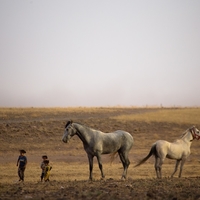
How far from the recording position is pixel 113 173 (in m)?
22.7

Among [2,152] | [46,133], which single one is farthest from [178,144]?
[46,133]

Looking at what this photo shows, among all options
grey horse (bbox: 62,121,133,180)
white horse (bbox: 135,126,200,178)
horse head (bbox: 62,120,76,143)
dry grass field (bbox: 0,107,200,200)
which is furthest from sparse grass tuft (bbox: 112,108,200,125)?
horse head (bbox: 62,120,76,143)

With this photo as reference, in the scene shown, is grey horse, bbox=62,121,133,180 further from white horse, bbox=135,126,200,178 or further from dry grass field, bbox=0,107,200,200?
white horse, bbox=135,126,200,178

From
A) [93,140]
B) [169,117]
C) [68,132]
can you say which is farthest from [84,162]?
[169,117]

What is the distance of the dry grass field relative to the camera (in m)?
11.4

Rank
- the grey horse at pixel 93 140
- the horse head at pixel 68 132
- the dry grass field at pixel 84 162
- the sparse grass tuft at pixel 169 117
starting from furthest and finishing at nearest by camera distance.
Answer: the sparse grass tuft at pixel 169 117, the grey horse at pixel 93 140, the horse head at pixel 68 132, the dry grass field at pixel 84 162

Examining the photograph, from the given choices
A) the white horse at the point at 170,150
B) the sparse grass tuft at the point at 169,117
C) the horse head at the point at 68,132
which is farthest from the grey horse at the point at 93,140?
the sparse grass tuft at the point at 169,117

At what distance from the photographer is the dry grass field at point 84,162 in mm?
11383

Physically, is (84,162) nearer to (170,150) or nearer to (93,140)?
(170,150)

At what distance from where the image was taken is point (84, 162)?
2911cm

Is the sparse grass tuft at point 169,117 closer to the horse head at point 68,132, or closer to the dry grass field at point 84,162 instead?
the dry grass field at point 84,162

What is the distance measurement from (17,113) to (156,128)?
1797cm

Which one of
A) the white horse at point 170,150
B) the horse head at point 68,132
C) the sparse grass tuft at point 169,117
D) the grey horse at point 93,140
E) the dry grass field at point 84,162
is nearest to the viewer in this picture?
Result: the dry grass field at point 84,162

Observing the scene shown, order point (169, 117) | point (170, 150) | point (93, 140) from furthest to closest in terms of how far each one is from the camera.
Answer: point (169, 117) → point (170, 150) → point (93, 140)
